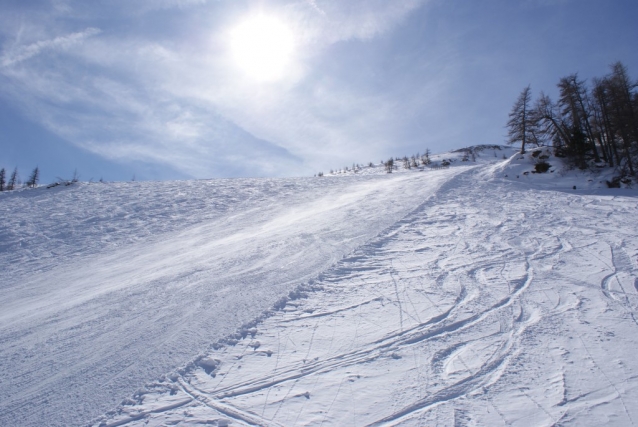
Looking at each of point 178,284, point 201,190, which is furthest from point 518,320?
point 201,190

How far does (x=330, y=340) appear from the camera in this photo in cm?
445

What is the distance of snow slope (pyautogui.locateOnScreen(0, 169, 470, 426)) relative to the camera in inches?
160

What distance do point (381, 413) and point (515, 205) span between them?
39.0 feet

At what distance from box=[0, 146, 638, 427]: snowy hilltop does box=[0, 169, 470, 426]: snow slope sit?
5 centimetres

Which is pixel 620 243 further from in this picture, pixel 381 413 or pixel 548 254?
pixel 381 413

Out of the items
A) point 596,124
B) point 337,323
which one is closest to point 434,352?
point 337,323

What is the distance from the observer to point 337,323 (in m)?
4.87

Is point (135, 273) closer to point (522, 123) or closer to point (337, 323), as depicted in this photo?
point (337, 323)

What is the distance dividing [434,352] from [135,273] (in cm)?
742

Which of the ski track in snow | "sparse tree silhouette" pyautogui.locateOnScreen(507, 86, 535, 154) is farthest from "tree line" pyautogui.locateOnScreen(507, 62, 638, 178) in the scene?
the ski track in snow

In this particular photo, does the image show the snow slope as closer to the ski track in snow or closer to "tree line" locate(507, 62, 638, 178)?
the ski track in snow

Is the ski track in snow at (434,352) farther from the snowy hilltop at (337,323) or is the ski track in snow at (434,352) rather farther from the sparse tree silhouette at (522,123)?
the sparse tree silhouette at (522,123)

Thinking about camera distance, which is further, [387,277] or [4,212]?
[4,212]

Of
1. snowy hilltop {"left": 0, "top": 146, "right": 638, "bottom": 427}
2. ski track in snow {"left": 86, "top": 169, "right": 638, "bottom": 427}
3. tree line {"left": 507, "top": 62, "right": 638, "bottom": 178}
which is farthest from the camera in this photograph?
tree line {"left": 507, "top": 62, "right": 638, "bottom": 178}
